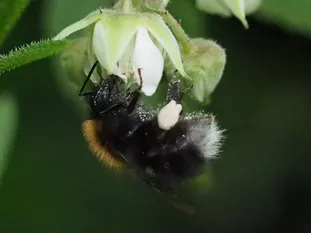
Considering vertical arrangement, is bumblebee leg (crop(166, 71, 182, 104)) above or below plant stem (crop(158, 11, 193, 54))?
below

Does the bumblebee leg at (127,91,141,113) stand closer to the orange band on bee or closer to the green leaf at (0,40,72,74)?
the orange band on bee

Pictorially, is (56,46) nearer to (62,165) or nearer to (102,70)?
(102,70)

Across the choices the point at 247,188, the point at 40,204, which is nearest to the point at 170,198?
the point at 40,204

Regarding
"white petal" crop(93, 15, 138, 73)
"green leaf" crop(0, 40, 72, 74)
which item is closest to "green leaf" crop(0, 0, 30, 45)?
"green leaf" crop(0, 40, 72, 74)

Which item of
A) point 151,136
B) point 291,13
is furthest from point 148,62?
point 291,13

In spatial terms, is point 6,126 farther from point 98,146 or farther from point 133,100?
point 133,100
